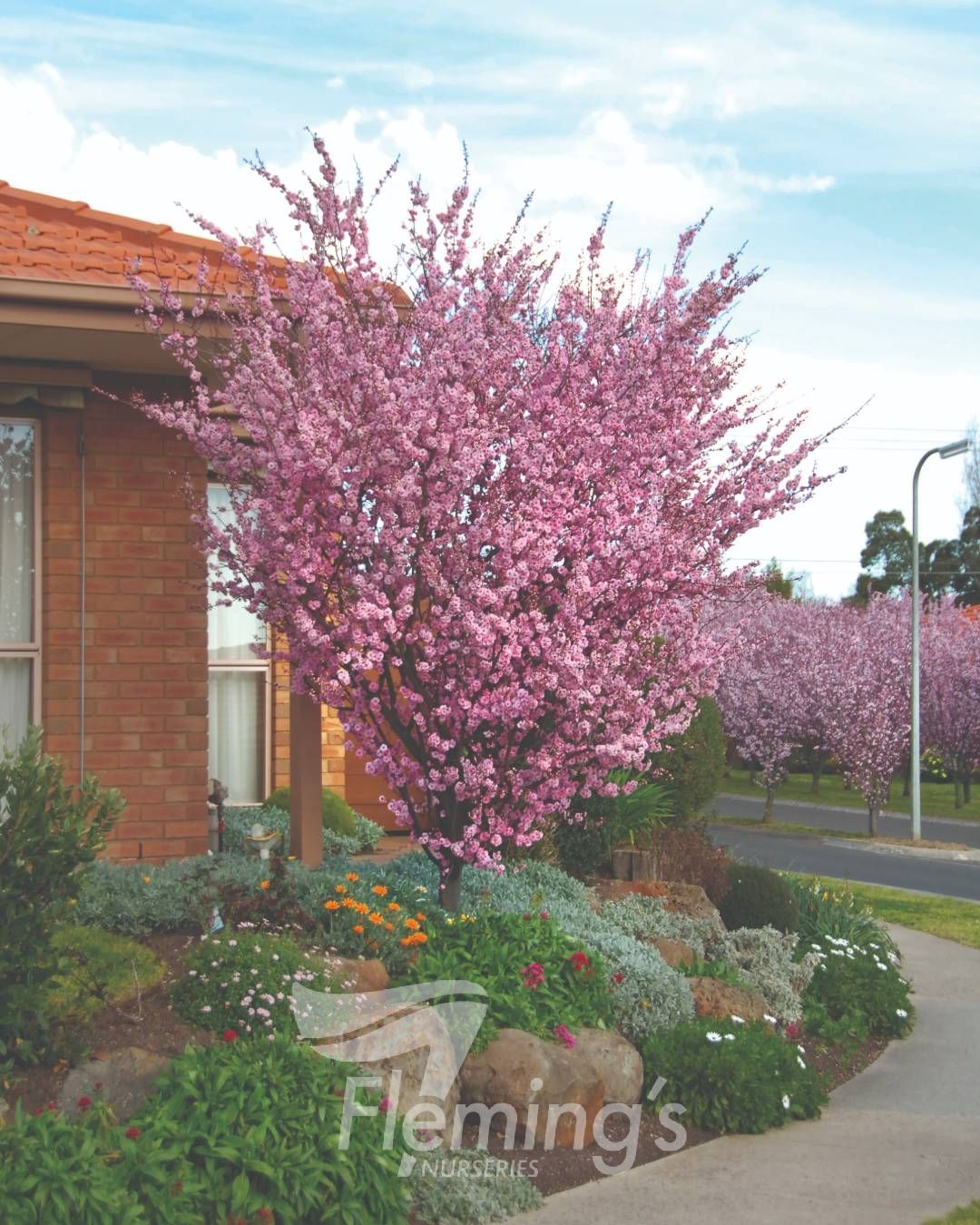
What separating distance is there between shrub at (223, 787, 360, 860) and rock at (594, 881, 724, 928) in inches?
79.4

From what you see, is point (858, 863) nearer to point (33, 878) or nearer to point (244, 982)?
point (244, 982)

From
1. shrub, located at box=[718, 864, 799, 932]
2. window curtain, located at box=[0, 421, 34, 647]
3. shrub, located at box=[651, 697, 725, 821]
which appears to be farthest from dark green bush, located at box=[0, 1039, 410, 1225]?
shrub, located at box=[651, 697, 725, 821]

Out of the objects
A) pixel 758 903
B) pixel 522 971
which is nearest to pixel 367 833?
pixel 758 903

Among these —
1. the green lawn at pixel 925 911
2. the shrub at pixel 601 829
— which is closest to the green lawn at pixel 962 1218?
the shrub at pixel 601 829

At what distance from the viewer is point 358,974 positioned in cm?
633

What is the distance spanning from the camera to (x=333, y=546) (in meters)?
7.27

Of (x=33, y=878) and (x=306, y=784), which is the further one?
(x=306, y=784)

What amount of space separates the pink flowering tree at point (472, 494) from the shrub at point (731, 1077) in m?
1.26

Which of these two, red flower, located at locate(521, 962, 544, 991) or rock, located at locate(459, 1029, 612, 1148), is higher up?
red flower, located at locate(521, 962, 544, 991)

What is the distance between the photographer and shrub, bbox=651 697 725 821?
550 inches

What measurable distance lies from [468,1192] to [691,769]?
29.9ft

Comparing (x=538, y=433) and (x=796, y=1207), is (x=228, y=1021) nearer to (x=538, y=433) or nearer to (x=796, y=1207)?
(x=796, y=1207)

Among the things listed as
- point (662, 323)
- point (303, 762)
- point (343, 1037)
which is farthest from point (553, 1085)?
point (662, 323)

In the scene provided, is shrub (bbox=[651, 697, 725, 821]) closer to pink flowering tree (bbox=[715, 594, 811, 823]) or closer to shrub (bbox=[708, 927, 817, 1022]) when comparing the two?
shrub (bbox=[708, 927, 817, 1022])
